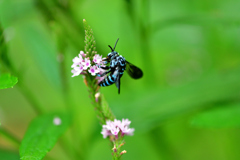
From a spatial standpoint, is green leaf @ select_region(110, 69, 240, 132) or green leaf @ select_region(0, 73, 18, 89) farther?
green leaf @ select_region(110, 69, 240, 132)

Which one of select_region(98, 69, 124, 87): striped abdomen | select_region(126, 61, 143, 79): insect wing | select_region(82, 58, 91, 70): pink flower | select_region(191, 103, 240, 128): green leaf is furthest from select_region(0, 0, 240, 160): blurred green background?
select_region(82, 58, 91, 70): pink flower

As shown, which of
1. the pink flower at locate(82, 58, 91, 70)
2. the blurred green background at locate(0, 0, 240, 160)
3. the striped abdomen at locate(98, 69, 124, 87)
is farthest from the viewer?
the blurred green background at locate(0, 0, 240, 160)

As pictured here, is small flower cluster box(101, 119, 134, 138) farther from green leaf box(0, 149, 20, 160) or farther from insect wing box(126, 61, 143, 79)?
green leaf box(0, 149, 20, 160)

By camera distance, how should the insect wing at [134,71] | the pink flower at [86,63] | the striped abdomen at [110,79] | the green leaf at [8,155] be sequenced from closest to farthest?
1. the pink flower at [86,63]
2. the striped abdomen at [110,79]
3. the insect wing at [134,71]
4. the green leaf at [8,155]

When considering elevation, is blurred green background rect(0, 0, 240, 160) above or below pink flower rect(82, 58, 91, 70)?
above

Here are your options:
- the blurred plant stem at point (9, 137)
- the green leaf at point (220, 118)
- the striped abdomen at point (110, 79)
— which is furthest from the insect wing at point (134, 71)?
the blurred plant stem at point (9, 137)

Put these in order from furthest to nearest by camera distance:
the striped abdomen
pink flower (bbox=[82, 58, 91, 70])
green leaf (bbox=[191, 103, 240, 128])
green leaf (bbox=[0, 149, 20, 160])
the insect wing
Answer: green leaf (bbox=[0, 149, 20, 160]) < green leaf (bbox=[191, 103, 240, 128]) < the insect wing < the striped abdomen < pink flower (bbox=[82, 58, 91, 70])

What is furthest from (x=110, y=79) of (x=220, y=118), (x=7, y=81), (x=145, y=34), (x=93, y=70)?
(x=145, y=34)

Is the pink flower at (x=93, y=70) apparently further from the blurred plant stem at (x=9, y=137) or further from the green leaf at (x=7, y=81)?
the blurred plant stem at (x=9, y=137)

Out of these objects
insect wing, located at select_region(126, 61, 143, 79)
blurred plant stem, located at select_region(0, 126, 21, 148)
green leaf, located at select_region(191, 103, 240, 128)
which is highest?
insect wing, located at select_region(126, 61, 143, 79)
